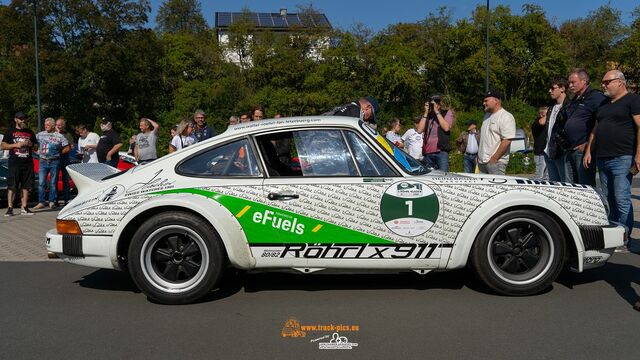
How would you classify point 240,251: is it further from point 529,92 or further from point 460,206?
point 529,92

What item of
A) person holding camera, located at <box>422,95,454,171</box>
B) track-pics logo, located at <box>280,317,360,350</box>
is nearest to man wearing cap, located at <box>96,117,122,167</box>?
person holding camera, located at <box>422,95,454,171</box>

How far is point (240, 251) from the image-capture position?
15.1 feet

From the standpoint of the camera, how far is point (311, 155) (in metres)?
4.85

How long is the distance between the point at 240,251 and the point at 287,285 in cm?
80

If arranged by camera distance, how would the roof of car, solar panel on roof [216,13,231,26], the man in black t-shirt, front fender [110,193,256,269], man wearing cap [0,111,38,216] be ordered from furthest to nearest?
solar panel on roof [216,13,231,26] < man wearing cap [0,111,38,216] < the man in black t-shirt < the roof of car < front fender [110,193,256,269]

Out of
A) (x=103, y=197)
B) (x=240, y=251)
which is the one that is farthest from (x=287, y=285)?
(x=103, y=197)

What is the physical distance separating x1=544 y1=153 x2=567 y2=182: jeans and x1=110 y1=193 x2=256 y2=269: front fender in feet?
13.9

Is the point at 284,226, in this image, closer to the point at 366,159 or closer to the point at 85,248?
the point at 366,159

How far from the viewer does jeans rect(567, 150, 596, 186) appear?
6.62 m

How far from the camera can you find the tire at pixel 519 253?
4625mm

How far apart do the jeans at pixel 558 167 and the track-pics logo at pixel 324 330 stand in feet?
13.5

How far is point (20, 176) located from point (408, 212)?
26.7ft

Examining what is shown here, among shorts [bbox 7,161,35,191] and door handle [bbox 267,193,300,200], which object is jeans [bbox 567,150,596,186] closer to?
door handle [bbox 267,193,300,200]

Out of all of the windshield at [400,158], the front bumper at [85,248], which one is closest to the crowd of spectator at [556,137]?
the windshield at [400,158]
